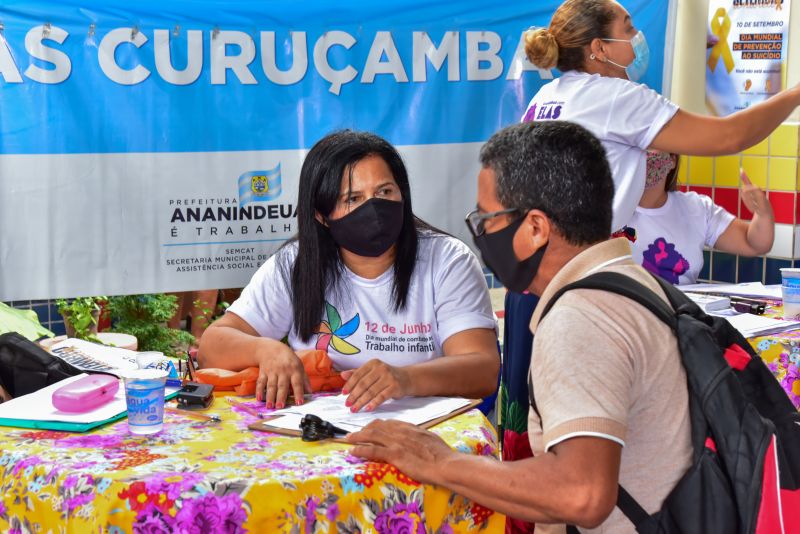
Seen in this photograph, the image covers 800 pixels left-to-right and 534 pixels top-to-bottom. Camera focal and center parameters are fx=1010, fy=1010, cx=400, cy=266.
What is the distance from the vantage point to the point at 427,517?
193 centimetres

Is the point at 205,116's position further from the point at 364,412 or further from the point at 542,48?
the point at 364,412

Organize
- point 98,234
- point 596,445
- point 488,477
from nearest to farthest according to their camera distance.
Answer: point 596,445, point 488,477, point 98,234

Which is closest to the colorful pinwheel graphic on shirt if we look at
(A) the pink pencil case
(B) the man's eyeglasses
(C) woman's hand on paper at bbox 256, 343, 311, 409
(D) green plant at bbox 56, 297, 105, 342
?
(C) woman's hand on paper at bbox 256, 343, 311, 409

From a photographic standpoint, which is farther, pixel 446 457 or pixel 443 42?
pixel 443 42

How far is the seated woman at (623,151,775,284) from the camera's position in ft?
13.0

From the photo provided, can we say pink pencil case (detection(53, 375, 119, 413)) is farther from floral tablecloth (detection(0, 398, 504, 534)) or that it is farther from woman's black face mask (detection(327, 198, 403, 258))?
woman's black face mask (detection(327, 198, 403, 258))

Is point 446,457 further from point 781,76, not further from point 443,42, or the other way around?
point 781,76

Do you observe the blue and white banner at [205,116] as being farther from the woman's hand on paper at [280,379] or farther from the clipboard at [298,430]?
the clipboard at [298,430]

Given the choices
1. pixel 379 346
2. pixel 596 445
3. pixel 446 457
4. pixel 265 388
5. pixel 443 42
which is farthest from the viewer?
pixel 443 42

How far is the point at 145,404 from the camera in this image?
2135mm

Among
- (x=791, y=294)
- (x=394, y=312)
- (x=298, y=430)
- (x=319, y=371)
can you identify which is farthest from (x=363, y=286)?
(x=791, y=294)

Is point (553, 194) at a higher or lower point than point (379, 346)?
higher

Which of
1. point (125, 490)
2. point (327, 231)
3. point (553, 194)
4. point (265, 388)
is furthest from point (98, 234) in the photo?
point (553, 194)

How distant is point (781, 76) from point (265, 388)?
329 centimetres
